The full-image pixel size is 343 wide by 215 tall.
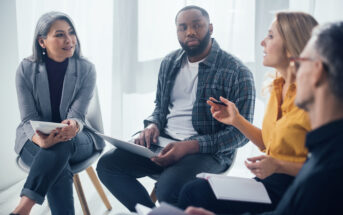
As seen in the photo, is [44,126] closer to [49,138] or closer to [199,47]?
[49,138]

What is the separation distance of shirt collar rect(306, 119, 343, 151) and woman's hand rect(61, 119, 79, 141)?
1.26 metres

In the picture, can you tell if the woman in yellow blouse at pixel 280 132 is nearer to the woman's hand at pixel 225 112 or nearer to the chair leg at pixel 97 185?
Answer: the woman's hand at pixel 225 112

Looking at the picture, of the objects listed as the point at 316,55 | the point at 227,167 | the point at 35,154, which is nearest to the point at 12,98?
the point at 35,154

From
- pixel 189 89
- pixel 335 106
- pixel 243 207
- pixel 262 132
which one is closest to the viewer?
pixel 335 106

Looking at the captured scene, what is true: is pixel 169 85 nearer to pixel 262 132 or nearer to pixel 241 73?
pixel 241 73

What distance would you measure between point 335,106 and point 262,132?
2.19 feet

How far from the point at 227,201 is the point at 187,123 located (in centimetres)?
73

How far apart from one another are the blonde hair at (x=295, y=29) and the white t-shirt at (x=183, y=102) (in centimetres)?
70

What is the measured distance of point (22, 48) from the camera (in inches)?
113

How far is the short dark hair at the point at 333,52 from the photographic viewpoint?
32.1 inches

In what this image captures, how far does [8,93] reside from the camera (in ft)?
8.81

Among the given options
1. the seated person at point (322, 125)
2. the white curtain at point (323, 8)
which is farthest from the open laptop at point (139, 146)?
the white curtain at point (323, 8)

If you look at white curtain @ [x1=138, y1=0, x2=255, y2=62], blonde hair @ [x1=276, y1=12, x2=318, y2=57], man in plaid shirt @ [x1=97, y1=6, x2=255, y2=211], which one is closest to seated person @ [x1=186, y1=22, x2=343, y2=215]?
blonde hair @ [x1=276, y1=12, x2=318, y2=57]

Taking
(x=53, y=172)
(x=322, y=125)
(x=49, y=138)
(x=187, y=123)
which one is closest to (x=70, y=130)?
(x=49, y=138)
